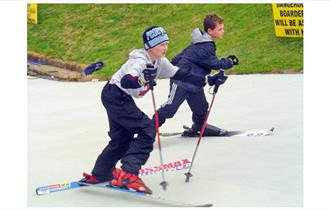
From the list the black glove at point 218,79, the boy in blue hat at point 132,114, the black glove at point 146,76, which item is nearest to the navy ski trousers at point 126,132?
the boy in blue hat at point 132,114

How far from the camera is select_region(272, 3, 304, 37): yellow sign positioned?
1667 centimetres

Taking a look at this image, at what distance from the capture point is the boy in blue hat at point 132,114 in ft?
21.7

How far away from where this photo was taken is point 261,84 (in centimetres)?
1378

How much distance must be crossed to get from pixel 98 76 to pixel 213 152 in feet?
29.4

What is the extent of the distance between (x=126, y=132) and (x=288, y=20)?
36.0 ft

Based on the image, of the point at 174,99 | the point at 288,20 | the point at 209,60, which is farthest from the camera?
the point at 288,20

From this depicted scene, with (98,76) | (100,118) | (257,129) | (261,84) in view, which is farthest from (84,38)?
(257,129)

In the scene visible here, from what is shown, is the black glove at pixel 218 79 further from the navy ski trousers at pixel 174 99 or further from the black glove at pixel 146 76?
the navy ski trousers at pixel 174 99

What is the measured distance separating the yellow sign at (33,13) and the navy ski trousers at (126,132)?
1672 centimetres

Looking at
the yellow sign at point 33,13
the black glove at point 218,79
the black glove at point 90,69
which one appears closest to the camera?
the black glove at point 90,69

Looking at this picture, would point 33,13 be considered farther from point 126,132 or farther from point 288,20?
point 126,132

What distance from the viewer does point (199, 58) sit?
891 centimetres

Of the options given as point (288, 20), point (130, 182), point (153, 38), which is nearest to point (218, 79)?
point (153, 38)

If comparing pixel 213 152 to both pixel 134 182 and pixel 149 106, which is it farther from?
pixel 149 106
